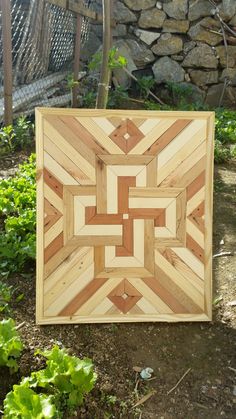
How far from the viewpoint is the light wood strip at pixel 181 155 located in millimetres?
1968

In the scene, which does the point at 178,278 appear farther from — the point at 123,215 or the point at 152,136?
the point at 152,136

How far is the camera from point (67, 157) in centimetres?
195

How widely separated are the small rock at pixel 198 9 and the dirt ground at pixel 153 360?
5818 mm

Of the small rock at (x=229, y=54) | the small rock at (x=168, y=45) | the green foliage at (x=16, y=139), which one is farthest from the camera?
the small rock at (x=229, y=54)

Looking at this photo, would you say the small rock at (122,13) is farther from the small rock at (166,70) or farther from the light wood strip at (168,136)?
the light wood strip at (168,136)

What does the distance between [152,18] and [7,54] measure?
374 cm

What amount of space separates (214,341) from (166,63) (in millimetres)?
5916

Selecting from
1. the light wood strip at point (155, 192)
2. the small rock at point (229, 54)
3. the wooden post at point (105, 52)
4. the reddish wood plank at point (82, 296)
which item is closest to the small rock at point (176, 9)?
the small rock at point (229, 54)

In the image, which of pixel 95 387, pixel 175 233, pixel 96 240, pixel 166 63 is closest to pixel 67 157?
pixel 96 240

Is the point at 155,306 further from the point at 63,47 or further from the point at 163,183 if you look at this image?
the point at 63,47

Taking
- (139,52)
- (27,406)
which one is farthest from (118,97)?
(27,406)

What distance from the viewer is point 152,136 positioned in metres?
1.95

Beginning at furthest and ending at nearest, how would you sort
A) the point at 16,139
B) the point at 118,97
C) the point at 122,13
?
1. the point at 122,13
2. the point at 118,97
3. the point at 16,139

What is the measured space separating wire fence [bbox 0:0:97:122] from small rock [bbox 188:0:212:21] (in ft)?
6.34
